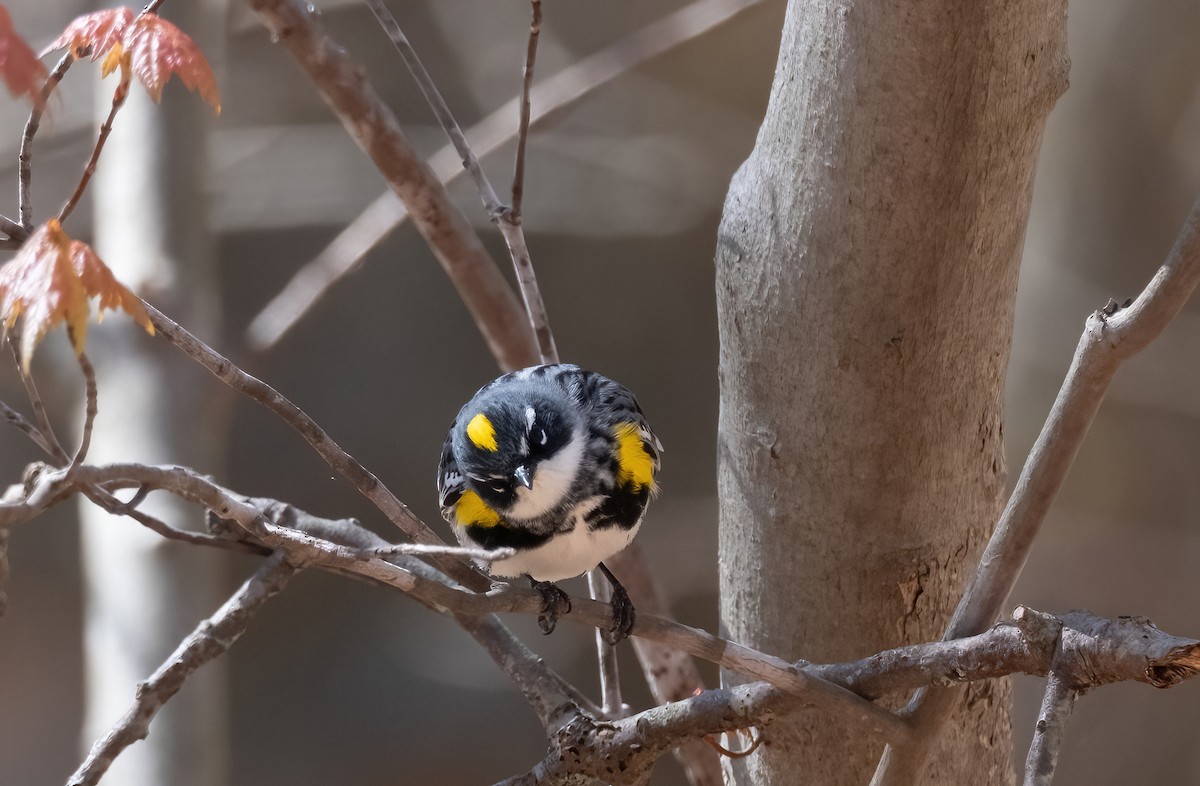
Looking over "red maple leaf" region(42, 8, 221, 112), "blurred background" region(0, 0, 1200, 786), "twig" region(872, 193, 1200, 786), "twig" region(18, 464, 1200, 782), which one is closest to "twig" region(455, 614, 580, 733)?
"twig" region(18, 464, 1200, 782)

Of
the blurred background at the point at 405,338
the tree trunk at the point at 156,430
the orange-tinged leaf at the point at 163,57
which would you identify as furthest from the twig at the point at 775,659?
the blurred background at the point at 405,338

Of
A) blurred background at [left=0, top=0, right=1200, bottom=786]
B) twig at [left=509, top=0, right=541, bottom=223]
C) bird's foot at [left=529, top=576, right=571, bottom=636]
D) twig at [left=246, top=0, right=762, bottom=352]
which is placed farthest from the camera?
blurred background at [left=0, top=0, right=1200, bottom=786]

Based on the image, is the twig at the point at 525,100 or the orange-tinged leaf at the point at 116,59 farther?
the twig at the point at 525,100

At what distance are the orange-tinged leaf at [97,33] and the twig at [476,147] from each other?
0.59m

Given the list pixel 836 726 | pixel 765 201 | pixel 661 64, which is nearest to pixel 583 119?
pixel 661 64

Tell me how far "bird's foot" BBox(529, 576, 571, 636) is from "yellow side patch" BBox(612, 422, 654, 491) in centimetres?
17

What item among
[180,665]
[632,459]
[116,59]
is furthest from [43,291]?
[632,459]

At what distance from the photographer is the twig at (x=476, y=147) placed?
168 centimetres

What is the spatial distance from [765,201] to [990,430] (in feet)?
1.24

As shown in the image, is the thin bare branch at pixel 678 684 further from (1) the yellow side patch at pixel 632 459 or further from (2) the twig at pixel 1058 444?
(2) the twig at pixel 1058 444

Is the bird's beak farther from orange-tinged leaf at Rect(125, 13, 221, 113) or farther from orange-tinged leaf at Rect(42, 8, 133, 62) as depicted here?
orange-tinged leaf at Rect(42, 8, 133, 62)

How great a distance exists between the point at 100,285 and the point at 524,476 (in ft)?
1.78

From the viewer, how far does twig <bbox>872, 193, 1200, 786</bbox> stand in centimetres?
77

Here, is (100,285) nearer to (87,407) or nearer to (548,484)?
(87,407)
